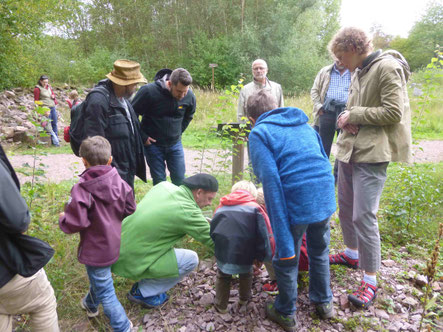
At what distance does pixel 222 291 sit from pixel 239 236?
1.82 ft

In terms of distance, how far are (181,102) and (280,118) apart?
205 centimetres

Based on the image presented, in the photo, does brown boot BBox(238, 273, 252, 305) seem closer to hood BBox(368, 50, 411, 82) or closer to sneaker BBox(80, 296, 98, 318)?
sneaker BBox(80, 296, 98, 318)

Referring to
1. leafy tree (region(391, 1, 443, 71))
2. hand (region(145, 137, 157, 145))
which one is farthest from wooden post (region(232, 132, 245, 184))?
leafy tree (region(391, 1, 443, 71))

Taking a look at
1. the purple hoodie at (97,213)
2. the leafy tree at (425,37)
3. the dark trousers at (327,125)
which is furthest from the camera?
the leafy tree at (425,37)

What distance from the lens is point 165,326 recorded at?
238cm

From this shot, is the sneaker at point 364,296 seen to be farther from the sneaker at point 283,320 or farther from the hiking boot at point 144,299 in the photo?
the hiking boot at point 144,299

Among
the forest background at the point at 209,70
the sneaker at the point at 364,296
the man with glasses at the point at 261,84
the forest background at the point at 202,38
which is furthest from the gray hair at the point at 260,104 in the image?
the forest background at the point at 202,38

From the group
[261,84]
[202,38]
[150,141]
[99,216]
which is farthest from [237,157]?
[202,38]

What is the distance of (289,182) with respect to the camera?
2098mm

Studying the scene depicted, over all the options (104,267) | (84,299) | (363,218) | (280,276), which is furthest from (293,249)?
(84,299)

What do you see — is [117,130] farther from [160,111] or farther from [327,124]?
[327,124]

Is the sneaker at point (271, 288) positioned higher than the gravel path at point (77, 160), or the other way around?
the sneaker at point (271, 288)

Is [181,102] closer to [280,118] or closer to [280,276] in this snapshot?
[280,118]

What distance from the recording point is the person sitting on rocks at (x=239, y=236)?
2.35m
